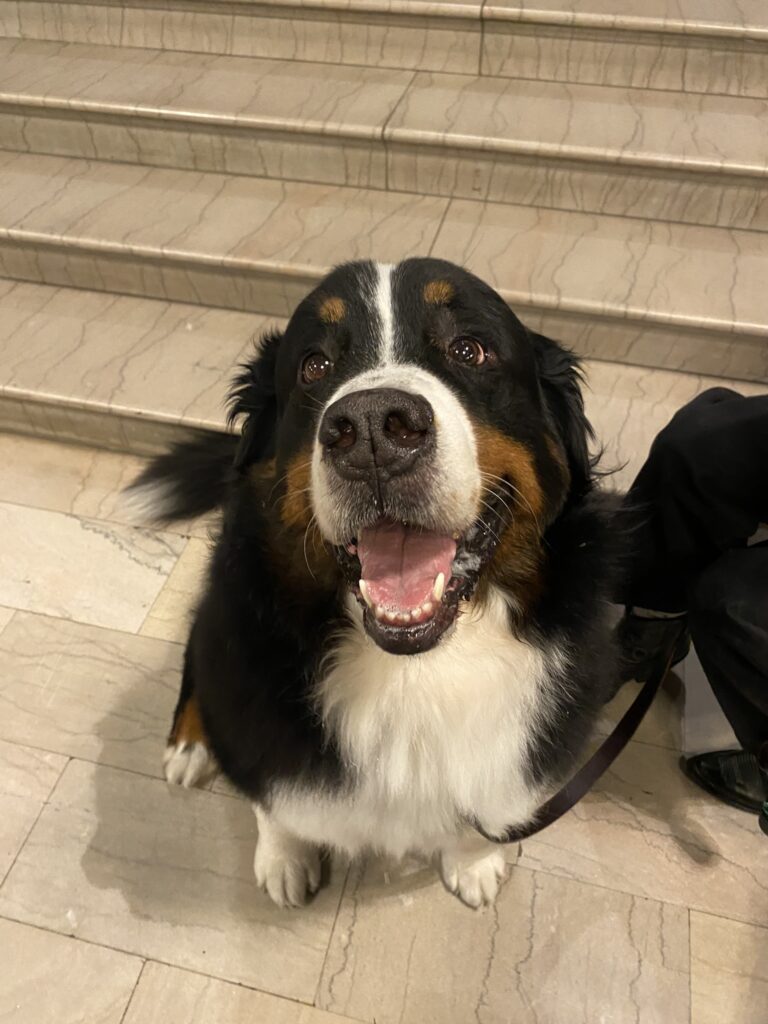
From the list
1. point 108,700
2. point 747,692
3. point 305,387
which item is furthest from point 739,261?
point 108,700

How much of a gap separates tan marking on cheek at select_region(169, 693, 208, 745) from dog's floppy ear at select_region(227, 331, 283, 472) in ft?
2.40

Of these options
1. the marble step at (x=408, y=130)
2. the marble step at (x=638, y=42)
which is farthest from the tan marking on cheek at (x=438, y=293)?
the marble step at (x=638, y=42)

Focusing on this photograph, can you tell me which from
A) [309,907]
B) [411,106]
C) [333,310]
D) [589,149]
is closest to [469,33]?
[411,106]

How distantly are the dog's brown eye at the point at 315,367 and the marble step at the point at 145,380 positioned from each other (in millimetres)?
1106

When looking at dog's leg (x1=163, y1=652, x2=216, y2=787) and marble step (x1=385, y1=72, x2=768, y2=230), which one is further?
marble step (x1=385, y1=72, x2=768, y2=230)

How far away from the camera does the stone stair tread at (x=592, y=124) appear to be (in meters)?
2.44

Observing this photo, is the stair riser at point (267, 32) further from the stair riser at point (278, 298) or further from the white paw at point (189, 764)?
the white paw at point (189, 764)

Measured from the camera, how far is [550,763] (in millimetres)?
1393

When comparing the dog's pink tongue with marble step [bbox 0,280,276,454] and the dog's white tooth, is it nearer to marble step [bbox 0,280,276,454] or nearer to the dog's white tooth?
the dog's white tooth

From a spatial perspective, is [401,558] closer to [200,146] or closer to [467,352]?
[467,352]

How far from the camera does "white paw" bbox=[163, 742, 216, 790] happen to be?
5.95 feet

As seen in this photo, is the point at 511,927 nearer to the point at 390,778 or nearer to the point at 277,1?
the point at 390,778

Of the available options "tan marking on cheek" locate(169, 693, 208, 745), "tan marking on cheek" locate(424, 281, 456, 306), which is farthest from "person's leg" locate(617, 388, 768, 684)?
"tan marking on cheek" locate(169, 693, 208, 745)

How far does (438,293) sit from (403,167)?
1.72 m
